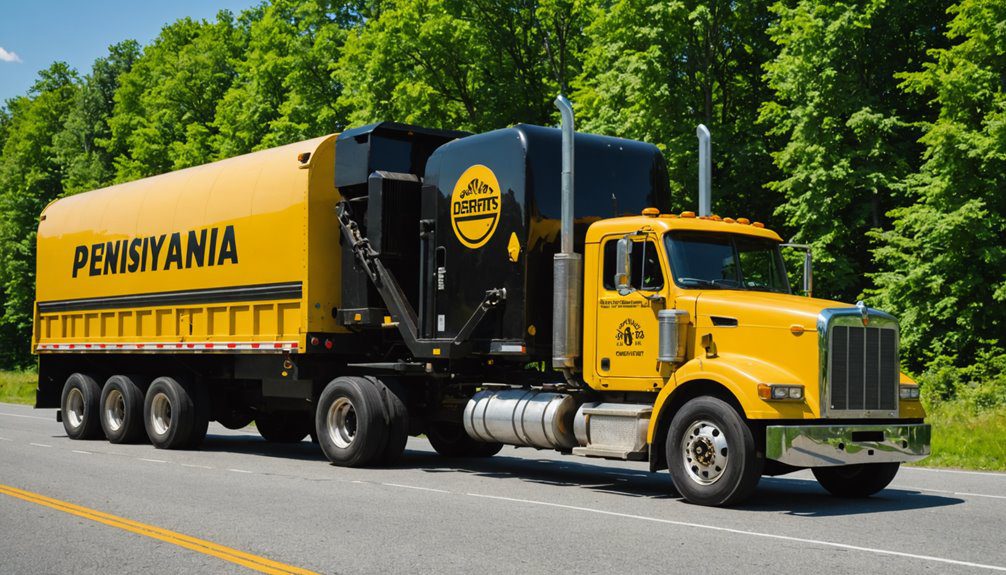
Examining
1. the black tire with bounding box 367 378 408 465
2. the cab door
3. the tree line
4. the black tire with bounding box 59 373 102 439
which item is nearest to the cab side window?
the cab door

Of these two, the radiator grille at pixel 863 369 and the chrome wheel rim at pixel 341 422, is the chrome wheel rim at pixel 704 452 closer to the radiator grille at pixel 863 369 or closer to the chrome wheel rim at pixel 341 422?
the radiator grille at pixel 863 369

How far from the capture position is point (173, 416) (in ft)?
59.0

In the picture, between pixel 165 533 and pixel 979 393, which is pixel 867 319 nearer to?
pixel 165 533

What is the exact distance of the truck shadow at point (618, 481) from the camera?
11.0 metres

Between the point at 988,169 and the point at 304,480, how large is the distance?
60.6ft

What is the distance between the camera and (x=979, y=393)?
75.4 feet

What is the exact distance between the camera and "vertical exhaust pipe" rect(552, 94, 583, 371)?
12.6 metres

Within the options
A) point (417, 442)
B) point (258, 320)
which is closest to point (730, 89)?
point (417, 442)

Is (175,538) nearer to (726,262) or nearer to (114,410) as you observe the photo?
(726,262)

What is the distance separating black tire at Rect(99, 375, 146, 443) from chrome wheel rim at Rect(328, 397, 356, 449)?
547 cm

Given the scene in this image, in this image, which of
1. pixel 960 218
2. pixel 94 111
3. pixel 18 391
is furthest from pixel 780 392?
pixel 94 111

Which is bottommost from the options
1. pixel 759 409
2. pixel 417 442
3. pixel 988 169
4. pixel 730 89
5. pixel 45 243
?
pixel 417 442

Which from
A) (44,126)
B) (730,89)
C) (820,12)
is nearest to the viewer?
(820,12)

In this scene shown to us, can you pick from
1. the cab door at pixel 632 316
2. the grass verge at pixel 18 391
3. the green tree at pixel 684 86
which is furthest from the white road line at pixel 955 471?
the grass verge at pixel 18 391
